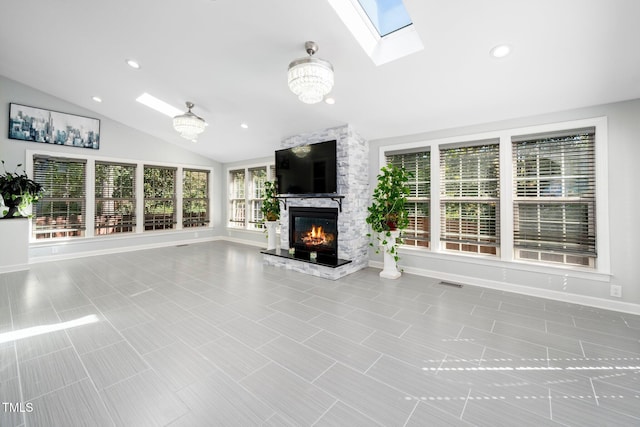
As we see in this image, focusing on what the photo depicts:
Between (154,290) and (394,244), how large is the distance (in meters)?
3.71

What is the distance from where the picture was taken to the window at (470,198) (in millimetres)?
3922

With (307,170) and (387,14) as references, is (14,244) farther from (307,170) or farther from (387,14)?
(387,14)

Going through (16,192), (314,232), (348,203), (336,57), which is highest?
(336,57)

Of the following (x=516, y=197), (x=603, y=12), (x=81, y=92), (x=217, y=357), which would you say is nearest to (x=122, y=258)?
(x=81, y=92)

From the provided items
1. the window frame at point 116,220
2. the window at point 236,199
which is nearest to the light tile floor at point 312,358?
the window frame at point 116,220

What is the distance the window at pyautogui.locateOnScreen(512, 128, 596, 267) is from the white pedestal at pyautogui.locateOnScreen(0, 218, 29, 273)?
27.2ft

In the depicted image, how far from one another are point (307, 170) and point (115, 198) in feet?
17.0

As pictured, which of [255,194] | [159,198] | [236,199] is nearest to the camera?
[159,198]

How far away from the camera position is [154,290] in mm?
3654

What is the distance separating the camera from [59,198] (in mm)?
5668

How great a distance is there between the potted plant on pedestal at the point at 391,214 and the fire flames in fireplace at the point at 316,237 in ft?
3.10

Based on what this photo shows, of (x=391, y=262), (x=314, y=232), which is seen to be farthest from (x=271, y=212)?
(x=391, y=262)

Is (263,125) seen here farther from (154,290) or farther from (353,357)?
(353,357)

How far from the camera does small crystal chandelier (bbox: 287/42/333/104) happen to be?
2.36 meters
